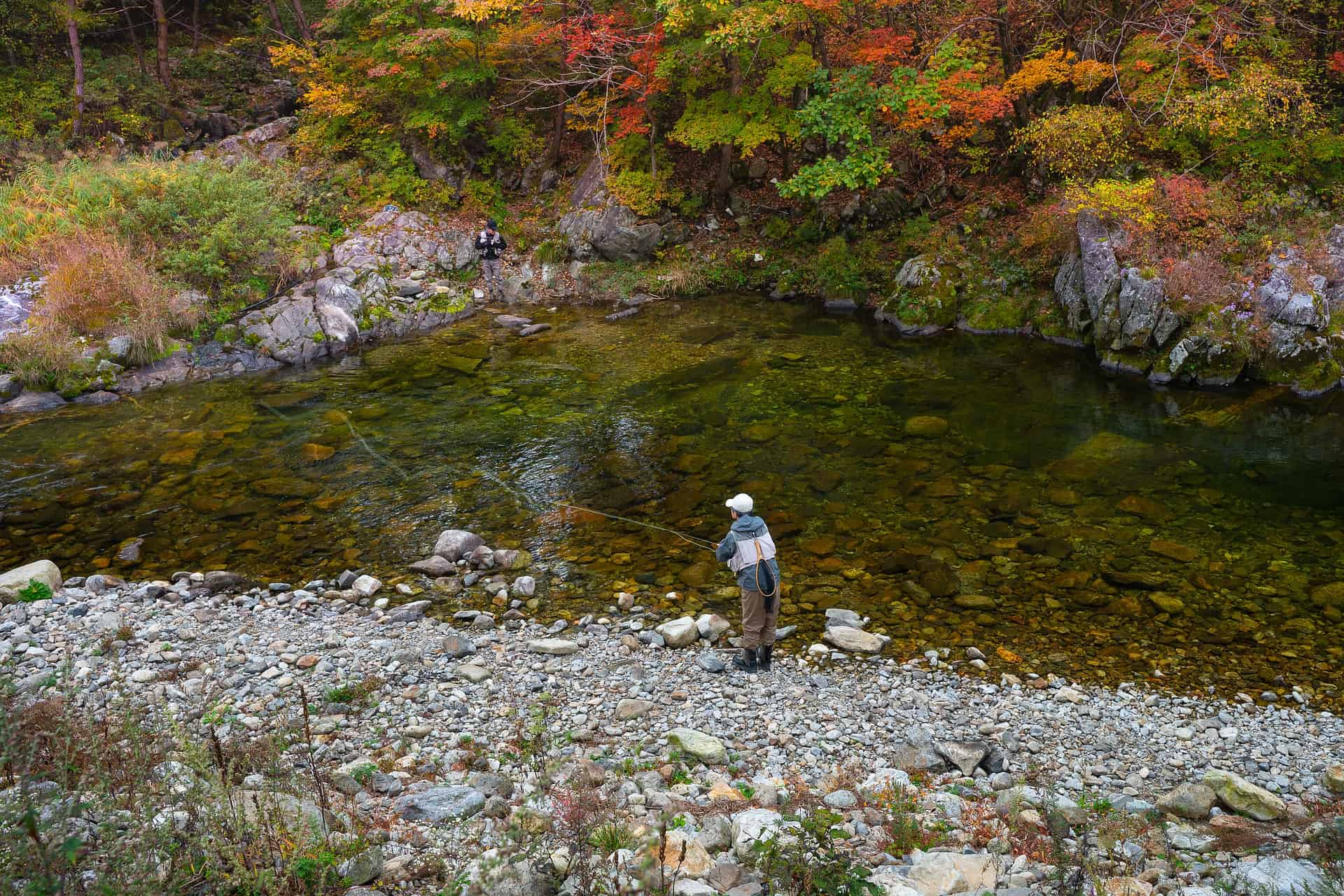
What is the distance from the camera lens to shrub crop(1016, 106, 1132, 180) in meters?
17.0

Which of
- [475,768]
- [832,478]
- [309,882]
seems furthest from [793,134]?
[309,882]

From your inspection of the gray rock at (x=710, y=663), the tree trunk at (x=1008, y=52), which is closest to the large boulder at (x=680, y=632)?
the gray rock at (x=710, y=663)

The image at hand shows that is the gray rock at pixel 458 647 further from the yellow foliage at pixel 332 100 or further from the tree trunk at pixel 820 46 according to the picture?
the yellow foliage at pixel 332 100

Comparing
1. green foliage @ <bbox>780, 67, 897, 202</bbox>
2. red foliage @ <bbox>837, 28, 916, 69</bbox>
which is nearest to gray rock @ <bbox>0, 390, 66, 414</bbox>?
green foliage @ <bbox>780, 67, 897, 202</bbox>

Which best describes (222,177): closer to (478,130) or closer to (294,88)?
(478,130)

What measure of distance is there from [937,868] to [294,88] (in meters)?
33.9

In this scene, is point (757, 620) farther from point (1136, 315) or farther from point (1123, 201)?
point (1123, 201)

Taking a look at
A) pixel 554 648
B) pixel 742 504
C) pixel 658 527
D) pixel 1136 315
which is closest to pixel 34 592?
pixel 554 648

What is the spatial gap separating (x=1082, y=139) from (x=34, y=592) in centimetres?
2031

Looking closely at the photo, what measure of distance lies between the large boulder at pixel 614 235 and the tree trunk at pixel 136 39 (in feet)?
58.3

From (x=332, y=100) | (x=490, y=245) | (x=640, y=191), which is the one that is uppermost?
(x=332, y=100)

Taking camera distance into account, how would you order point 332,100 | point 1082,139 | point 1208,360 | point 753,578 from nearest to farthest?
point 753,578, point 1208,360, point 1082,139, point 332,100

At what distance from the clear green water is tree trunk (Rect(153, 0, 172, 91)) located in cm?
1716

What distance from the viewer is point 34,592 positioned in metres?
9.16
